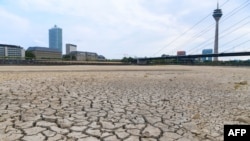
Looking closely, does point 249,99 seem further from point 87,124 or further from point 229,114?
point 87,124

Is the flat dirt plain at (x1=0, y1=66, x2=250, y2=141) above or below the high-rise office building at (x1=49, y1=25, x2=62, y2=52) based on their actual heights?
below

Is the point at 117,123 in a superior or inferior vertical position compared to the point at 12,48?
inferior

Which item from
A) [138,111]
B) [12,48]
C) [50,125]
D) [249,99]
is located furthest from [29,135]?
[12,48]

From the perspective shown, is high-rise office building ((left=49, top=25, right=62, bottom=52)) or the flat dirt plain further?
high-rise office building ((left=49, top=25, right=62, bottom=52))

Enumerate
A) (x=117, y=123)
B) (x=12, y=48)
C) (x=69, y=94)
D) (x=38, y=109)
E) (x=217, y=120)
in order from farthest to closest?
1. (x=12, y=48)
2. (x=69, y=94)
3. (x=38, y=109)
4. (x=217, y=120)
5. (x=117, y=123)

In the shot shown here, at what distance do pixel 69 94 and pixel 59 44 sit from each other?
17632 cm

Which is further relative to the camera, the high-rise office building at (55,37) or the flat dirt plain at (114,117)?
the high-rise office building at (55,37)

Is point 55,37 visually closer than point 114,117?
No

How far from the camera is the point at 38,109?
4.94 metres

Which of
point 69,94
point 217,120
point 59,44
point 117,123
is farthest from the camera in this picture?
point 59,44

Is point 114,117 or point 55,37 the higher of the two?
point 55,37

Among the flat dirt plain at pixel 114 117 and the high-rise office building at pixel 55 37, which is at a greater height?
the high-rise office building at pixel 55 37

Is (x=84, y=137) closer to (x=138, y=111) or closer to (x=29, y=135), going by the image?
(x=29, y=135)

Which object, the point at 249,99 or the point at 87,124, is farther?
the point at 249,99
